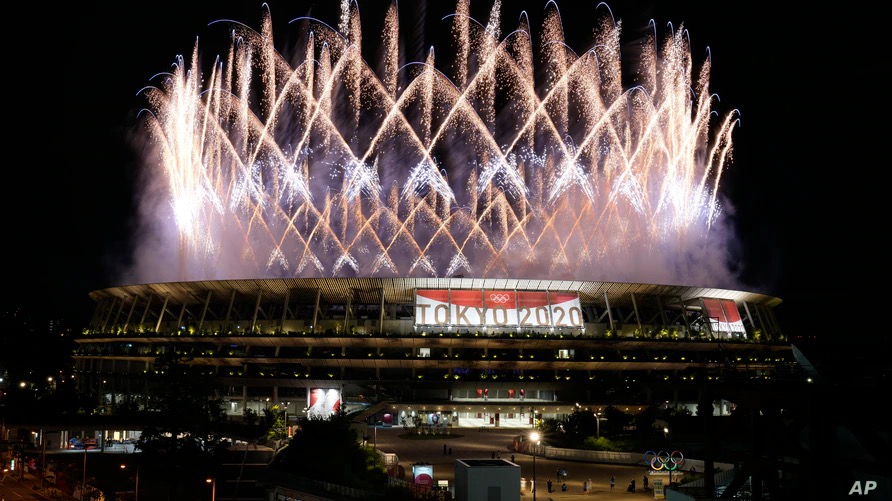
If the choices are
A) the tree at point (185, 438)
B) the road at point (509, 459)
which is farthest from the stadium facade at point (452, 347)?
the tree at point (185, 438)

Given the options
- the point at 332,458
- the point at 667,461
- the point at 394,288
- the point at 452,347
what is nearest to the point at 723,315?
the point at 452,347

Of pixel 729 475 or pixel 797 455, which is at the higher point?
pixel 797 455

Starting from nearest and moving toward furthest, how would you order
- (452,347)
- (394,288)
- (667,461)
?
1. (667,461)
2. (452,347)
3. (394,288)

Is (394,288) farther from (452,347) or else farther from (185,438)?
(185,438)

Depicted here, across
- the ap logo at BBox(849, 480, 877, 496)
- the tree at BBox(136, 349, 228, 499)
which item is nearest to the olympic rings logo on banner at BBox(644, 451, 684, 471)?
the ap logo at BBox(849, 480, 877, 496)

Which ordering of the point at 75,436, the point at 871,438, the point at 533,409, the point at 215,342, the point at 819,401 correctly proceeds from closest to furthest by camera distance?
the point at 871,438
the point at 819,401
the point at 75,436
the point at 533,409
the point at 215,342

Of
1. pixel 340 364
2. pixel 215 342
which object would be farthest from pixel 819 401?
pixel 215 342

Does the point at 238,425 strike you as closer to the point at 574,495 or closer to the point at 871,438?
the point at 574,495
